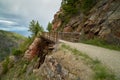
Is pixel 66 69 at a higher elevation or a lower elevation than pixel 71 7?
lower

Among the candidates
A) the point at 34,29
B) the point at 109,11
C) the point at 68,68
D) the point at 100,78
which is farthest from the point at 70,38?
the point at 34,29

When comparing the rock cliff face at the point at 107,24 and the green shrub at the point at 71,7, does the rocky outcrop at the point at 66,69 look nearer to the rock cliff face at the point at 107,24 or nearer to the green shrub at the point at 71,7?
the rock cliff face at the point at 107,24

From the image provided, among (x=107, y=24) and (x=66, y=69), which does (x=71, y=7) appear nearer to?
(x=107, y=24)

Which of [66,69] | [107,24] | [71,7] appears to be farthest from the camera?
[71,7]

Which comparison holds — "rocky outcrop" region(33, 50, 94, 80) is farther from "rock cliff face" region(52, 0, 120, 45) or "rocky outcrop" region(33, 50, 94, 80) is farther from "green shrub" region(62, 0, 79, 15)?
"green shrub" region(62, 0, 79, 15)

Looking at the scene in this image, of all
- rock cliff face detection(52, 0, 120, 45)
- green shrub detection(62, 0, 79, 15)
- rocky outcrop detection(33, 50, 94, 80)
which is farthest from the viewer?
green shrub detection(62, 0, 79, 15)

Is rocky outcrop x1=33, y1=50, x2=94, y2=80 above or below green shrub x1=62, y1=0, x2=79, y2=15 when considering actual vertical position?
below

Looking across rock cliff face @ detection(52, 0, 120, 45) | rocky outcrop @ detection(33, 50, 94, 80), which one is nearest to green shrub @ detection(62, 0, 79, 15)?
rock cliff face @ detection(52, 0, 120, 45)

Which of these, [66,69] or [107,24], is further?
[107,24]

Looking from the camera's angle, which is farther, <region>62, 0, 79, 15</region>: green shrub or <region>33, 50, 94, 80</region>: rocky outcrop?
<region>62, 0, 79, 15</region>: green shrub

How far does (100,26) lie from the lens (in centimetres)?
2720

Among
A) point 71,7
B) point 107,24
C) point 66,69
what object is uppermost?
point 71,7

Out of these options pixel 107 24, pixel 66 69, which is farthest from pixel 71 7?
pixel 66 69

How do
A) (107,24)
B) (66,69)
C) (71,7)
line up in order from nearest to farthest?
(66,69)
(107,24)
(71,7)
